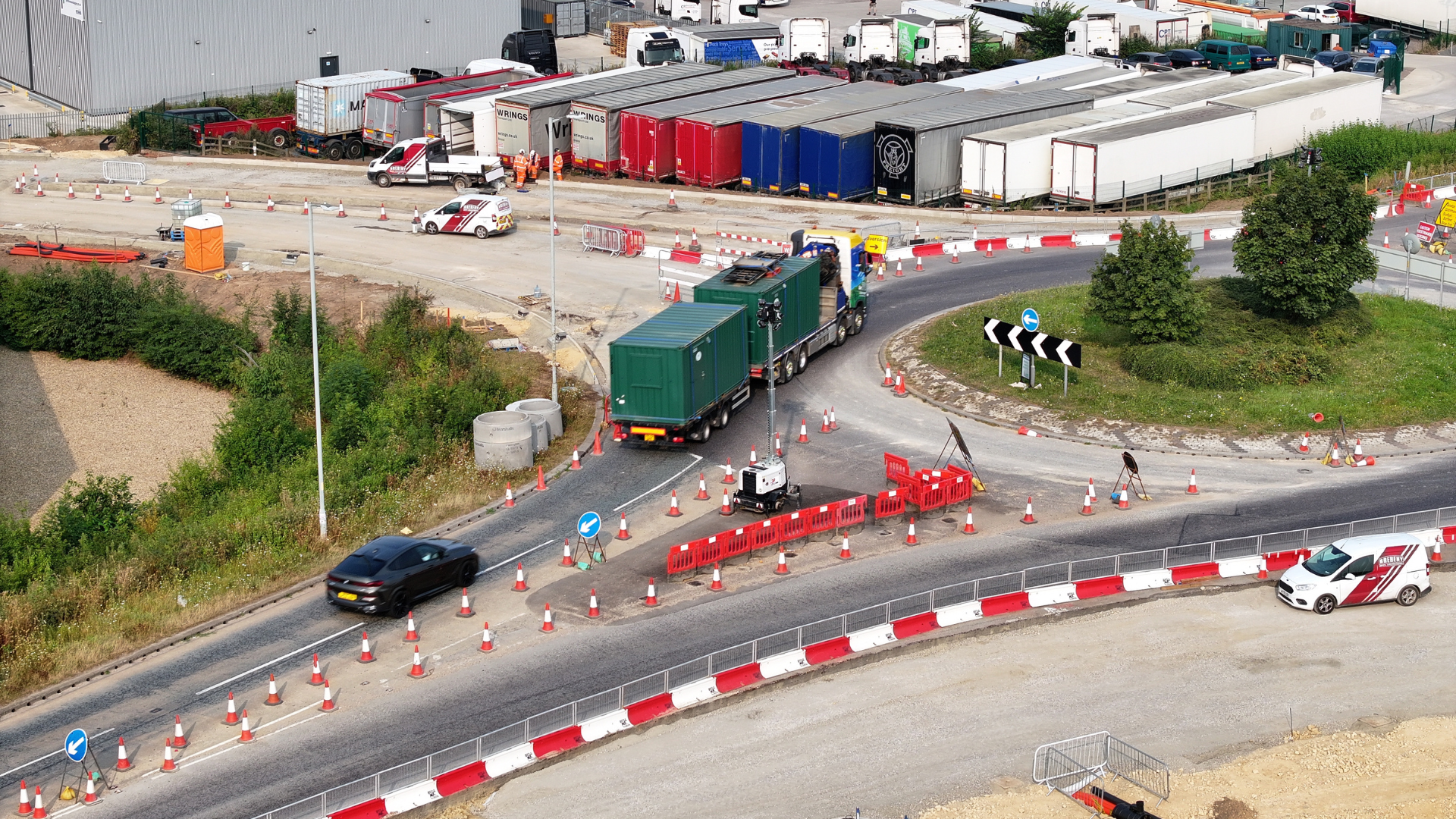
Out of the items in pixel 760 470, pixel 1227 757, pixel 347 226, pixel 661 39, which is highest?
pixel 661 39

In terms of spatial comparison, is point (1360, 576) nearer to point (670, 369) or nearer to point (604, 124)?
point (670, 369)

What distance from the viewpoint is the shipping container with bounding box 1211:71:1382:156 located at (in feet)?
226

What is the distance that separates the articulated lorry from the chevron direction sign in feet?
17.6

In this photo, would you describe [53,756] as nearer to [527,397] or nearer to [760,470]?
[760,470]

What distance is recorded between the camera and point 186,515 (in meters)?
41.3

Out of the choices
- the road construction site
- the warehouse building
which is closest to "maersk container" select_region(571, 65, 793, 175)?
the road construction site

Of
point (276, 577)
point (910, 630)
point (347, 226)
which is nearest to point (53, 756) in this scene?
point (276, 577)

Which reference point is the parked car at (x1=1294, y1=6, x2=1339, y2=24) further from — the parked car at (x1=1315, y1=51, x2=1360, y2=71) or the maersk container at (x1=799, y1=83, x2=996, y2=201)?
the maersk container at (x1=799, y1=83, x2=996, y2=201)

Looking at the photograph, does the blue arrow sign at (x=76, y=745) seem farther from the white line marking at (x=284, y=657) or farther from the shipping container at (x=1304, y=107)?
the shipping container at (x=1304, y=107)

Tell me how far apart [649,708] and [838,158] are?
39.7 m

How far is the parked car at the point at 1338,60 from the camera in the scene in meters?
84.3

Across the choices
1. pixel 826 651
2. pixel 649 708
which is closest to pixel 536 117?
pixel 826 651

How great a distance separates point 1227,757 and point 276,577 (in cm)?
1969

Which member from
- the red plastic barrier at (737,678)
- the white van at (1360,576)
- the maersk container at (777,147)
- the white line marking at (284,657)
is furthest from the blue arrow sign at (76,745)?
the maersk container at (777,147)
